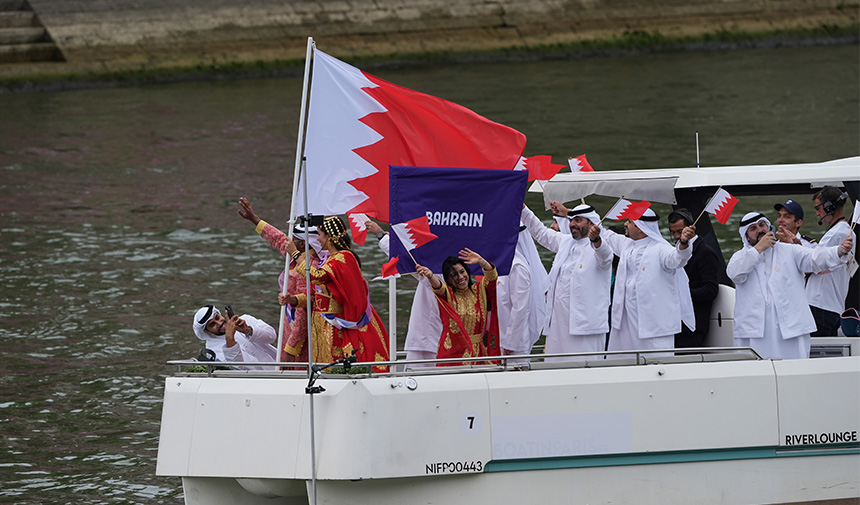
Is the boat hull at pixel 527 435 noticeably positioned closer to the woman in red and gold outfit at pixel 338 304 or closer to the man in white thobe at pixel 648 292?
the woman in red and gold outfit at pixel 338 304

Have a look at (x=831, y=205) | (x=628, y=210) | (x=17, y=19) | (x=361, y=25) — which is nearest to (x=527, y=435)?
(x=628, y=210)

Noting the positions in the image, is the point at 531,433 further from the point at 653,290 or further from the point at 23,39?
the point at 23,39

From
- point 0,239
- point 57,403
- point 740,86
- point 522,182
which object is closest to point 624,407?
point 522,182

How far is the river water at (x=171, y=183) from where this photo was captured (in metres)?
13.7

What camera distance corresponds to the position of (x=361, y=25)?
3841 centimetres

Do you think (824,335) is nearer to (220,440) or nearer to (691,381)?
(691,381)

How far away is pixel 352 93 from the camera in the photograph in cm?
965

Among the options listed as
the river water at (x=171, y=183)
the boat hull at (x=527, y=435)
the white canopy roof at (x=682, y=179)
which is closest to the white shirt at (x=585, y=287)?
the white canopy roof at (x=682, y=179)

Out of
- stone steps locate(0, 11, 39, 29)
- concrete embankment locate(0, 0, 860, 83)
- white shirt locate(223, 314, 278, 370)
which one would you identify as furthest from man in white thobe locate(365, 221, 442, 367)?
stone steps locate(0, 11, 39, 29)

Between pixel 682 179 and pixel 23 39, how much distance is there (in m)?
29.2

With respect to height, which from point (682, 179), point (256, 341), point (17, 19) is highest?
point (17, 19)

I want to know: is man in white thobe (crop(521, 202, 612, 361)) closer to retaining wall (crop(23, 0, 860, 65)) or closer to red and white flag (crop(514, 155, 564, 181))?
red and white flag (crop(514, 155, 564, 181))

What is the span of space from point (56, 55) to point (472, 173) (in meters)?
29.5

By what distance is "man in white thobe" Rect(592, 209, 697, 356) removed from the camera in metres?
10.1
